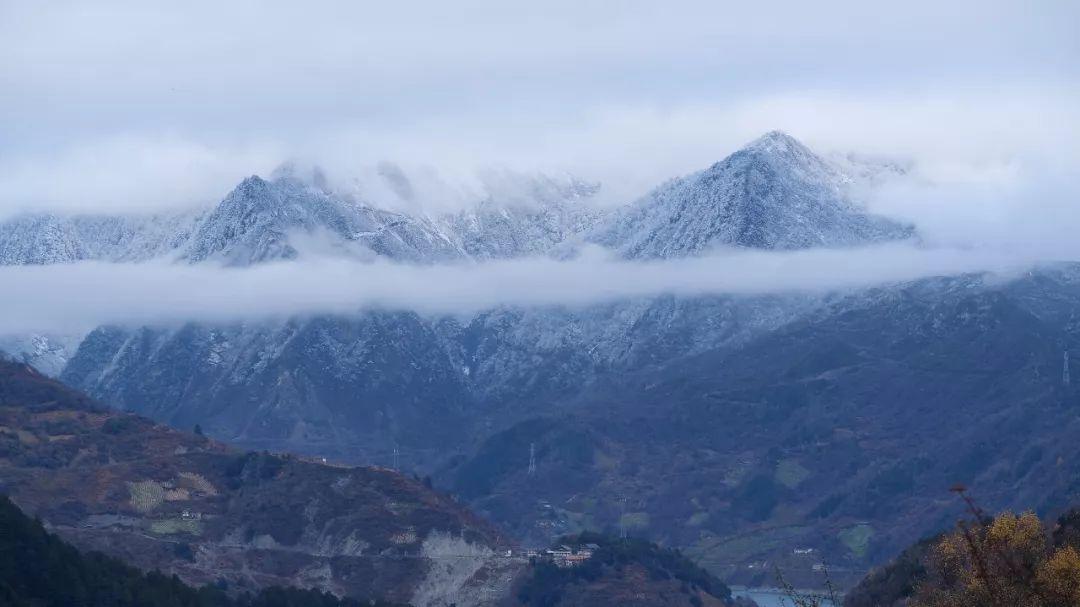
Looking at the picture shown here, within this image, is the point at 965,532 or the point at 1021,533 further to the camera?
the point at 1021,533

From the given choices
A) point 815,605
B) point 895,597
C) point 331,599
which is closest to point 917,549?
point 895,597

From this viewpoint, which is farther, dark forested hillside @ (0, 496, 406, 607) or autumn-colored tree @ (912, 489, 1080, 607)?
dark forested hillside @ (0, 496, 406, 607)

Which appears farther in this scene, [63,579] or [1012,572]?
[63,579]

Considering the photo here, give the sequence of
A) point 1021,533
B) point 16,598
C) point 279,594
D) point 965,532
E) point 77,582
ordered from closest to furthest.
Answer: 1. point 965,532
2. point 1021,533
3. point 16,598
4. point 77,582
5. point 279,594

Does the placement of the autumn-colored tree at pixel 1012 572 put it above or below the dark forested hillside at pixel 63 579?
above

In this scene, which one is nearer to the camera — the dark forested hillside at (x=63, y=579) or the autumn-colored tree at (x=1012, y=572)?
the autumn-colored tree at (x=1012, y=572)

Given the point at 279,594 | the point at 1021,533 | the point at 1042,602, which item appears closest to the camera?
the point at 1042,602

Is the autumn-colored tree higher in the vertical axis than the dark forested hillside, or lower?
higher

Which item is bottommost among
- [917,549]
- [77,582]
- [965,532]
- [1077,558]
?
[917,549]

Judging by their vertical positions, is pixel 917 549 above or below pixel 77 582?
below

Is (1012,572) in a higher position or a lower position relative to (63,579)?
higher

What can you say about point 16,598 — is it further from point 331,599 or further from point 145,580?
point 331,599
